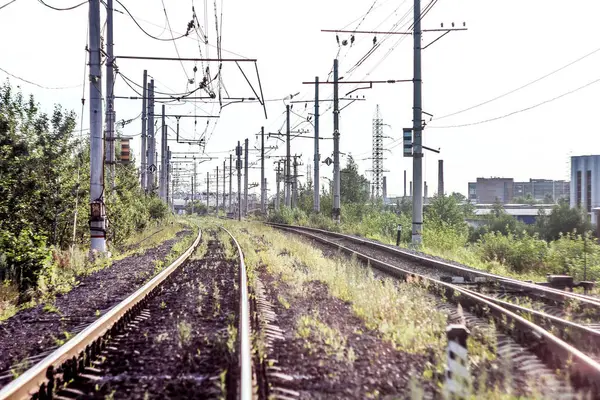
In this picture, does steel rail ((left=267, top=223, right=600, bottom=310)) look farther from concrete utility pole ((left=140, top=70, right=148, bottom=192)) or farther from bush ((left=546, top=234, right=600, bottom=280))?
concrete utility pole ((left=140, top=70, right=148, bottom=192))

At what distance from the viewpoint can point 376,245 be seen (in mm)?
22281

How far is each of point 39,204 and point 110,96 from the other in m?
6.19

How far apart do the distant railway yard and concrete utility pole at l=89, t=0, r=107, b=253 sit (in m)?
5.08

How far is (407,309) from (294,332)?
1.91 metres

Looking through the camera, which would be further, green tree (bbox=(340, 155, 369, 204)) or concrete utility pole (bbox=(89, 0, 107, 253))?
green tree (bbox=(340, 155, 369, 204))

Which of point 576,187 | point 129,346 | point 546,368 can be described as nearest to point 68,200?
point 129,346

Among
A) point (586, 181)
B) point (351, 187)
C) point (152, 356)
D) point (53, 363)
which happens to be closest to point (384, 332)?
point (152, 356)

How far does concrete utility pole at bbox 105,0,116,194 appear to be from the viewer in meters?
18.5

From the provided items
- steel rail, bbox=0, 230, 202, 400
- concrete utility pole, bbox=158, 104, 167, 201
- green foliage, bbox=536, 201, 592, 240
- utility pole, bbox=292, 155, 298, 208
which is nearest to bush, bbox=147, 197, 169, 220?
concrete utility pole, bbox=158, 104, 167, 201

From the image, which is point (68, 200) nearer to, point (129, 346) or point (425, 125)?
point (129, 346)

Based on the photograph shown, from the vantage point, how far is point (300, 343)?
6.45 metres

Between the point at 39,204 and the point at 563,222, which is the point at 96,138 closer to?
the point at 39,204

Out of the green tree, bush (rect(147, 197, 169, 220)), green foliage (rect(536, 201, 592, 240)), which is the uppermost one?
the green tree

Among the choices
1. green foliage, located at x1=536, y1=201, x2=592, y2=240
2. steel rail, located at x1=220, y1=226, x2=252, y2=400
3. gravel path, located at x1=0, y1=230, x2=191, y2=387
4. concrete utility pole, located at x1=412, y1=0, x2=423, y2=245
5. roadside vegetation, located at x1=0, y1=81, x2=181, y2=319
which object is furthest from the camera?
green foliage, located at x1=536, y1=201, x2=592, y2=240
